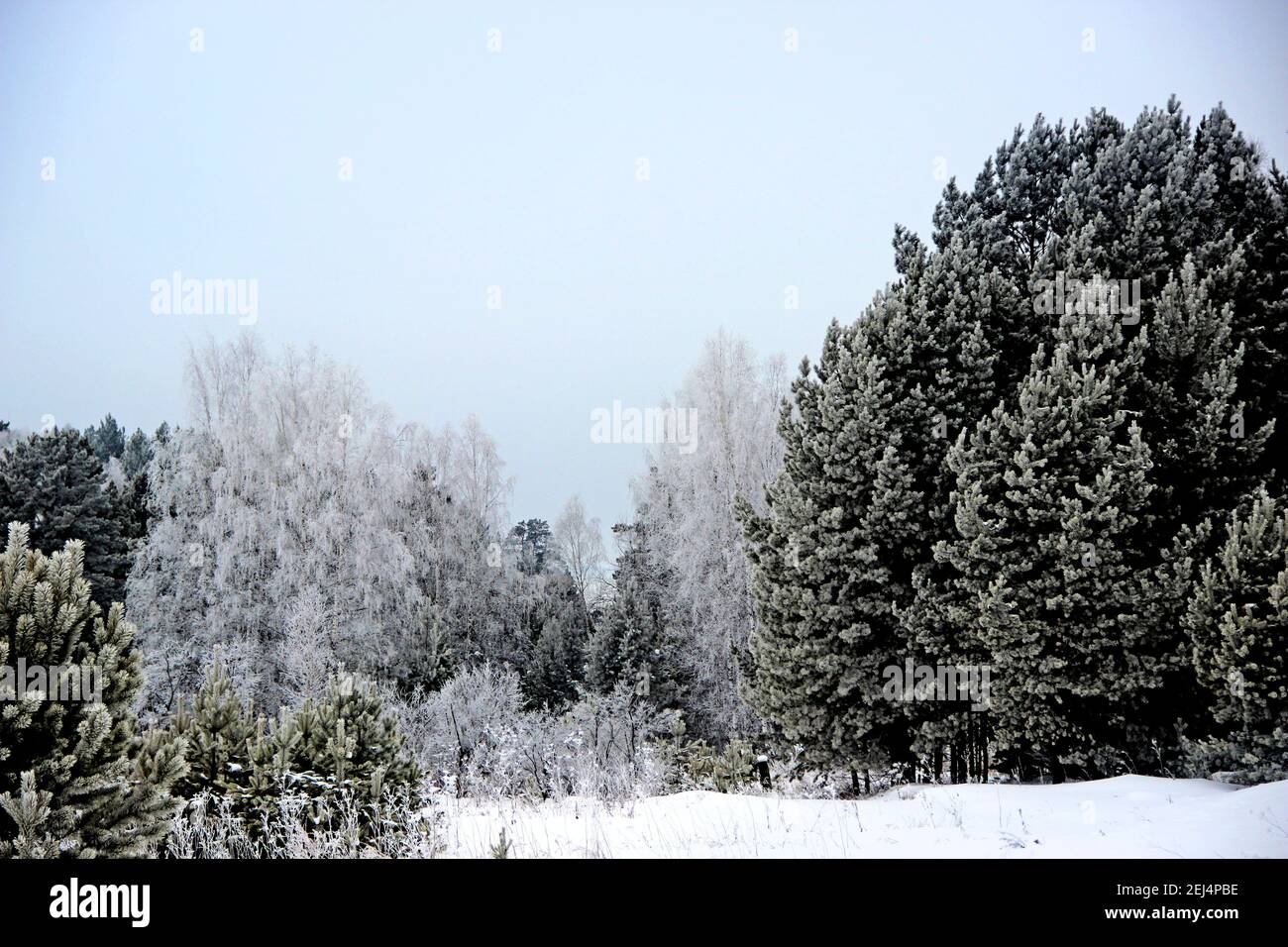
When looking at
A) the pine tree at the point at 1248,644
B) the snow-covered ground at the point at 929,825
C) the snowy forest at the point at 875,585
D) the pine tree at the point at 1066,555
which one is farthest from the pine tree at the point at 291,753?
the pine tree at the point at 1248,644

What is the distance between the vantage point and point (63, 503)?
2631 cm

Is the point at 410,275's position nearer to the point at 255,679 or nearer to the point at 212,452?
the point at 212,452

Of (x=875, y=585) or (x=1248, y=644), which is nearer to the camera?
(x=1248, y=644)

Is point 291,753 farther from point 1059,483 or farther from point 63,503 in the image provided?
point 63,503

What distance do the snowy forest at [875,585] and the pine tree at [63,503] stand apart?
4143mm

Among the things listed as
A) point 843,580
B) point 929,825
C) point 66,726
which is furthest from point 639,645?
point 66,726

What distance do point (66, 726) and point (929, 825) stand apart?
6977mm

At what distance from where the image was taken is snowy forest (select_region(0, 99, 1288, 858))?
7.00 m

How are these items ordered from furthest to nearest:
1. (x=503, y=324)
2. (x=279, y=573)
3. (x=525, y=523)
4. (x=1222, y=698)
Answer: (x=503, y=324) < (x=525, y=523) < (x=279, y=573) < (x=1222, y=698)

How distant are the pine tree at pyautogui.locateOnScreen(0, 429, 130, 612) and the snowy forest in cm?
414

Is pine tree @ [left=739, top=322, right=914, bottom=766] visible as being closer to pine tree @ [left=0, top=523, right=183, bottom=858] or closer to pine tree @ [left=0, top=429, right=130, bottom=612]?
pine tree @ [left=0, top=523, right=183, bottom=858]

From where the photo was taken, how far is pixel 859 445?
1355 centimetres

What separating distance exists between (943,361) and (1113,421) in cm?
319
